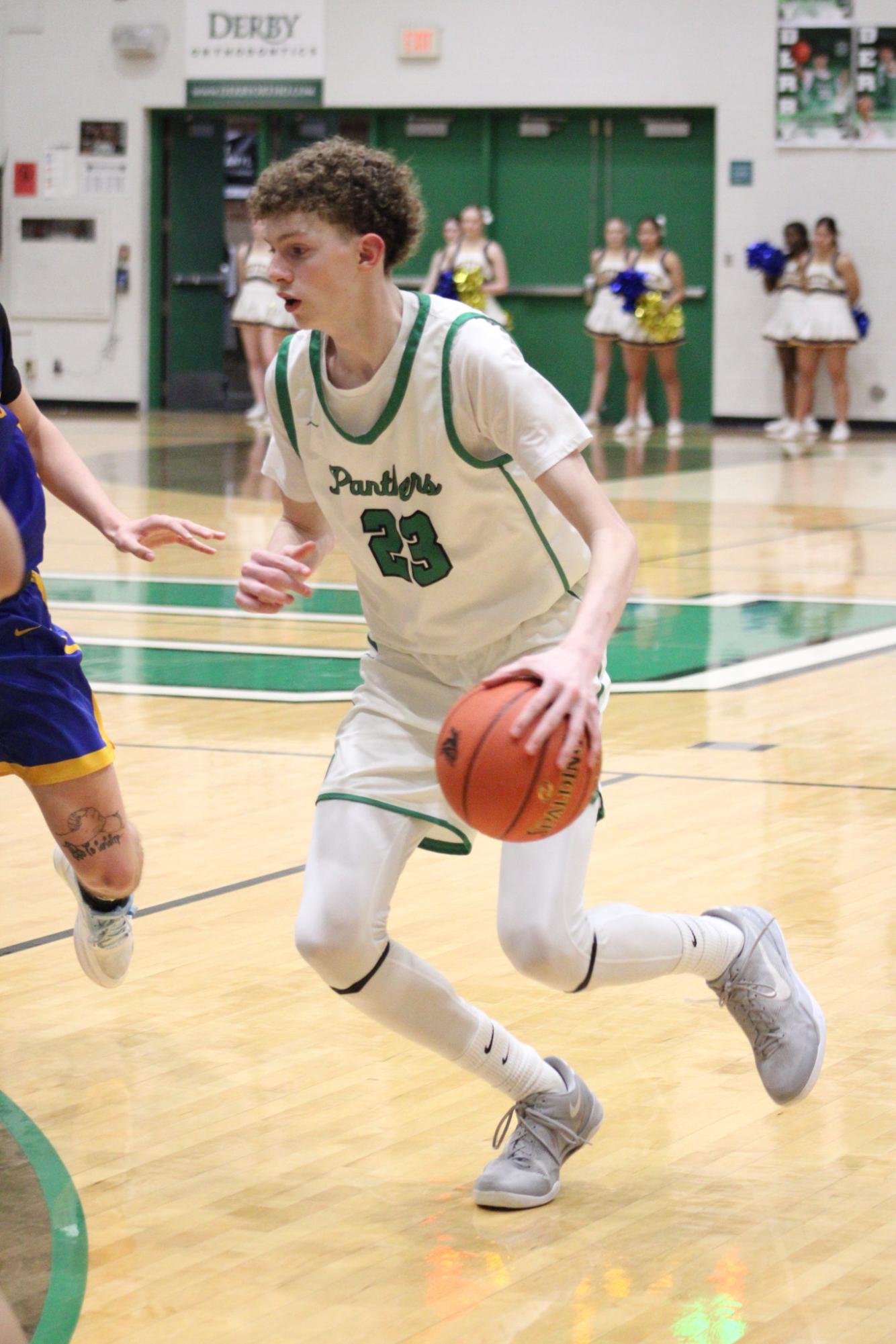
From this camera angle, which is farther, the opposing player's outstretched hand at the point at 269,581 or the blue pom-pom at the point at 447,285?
the blue pom-pom at the point at 447,285

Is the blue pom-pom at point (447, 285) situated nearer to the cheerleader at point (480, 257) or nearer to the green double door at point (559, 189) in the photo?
the cheerleader at point (480, 257)

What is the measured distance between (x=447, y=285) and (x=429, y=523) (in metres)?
15.8

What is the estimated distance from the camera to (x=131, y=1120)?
330 cm

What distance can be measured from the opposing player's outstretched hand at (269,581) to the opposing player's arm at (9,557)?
123 cm

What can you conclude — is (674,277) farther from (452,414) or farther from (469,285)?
(452,414)

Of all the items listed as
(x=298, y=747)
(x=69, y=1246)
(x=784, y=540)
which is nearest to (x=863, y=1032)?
(x=69, y=1246)

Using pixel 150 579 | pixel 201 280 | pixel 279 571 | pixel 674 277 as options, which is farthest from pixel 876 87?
pixel 279 571

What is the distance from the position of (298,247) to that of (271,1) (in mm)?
18648

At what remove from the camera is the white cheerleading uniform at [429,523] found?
3008 mm

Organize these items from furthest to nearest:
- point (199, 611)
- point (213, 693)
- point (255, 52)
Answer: point (255, 52) → point (199, 611) → point (213, 693)

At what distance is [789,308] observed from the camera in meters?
18.6

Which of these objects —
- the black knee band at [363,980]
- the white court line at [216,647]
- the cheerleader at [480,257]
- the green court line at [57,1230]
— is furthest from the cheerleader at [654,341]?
the black knee band at [363,980]

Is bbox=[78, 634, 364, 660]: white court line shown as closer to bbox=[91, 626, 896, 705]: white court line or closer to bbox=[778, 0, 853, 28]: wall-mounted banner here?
bbox=[91, 626, 896, 705]: white court line

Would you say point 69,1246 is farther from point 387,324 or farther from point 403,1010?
point 387,324
